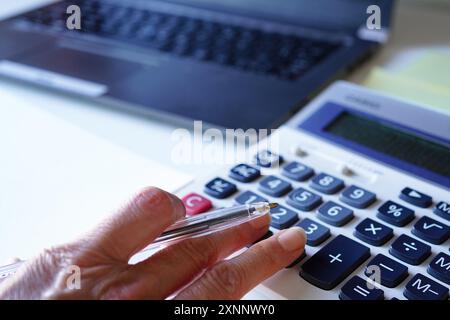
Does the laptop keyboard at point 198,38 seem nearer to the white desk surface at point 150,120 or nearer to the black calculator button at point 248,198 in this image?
the white desk surface at point 150,120

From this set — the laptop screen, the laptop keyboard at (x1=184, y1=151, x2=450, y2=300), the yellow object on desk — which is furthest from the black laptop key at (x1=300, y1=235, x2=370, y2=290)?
the laptop screen

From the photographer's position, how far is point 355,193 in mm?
455

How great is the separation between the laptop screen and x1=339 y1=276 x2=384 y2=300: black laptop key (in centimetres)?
42

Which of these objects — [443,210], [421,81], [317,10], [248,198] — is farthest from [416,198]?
[317,10]

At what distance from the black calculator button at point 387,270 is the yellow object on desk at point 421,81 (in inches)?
9.6

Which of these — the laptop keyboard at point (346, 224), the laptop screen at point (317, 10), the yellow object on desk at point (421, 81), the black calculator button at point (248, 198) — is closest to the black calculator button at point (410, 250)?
the laptop keyboard at point (346, 224)

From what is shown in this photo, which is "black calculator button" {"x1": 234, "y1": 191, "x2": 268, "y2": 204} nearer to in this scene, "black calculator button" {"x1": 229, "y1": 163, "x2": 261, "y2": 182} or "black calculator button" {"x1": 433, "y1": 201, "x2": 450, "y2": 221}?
"black calculator button" {"x1": 229, "y1": 163, "x2": 261, "y2": 182}

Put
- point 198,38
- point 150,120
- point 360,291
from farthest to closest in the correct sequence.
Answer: point 198,38
point 150,120
point 360,291

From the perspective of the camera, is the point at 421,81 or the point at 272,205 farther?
the point at 421,81

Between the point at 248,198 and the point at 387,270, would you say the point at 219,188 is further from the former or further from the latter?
the point at 387,270

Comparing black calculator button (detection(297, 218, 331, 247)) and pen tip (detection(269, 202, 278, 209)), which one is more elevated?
pen tip (detection(269, 202, 278, 209))

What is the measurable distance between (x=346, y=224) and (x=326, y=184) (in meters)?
0.04

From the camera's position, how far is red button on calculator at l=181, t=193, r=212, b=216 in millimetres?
442

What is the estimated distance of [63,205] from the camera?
0.49 metres
